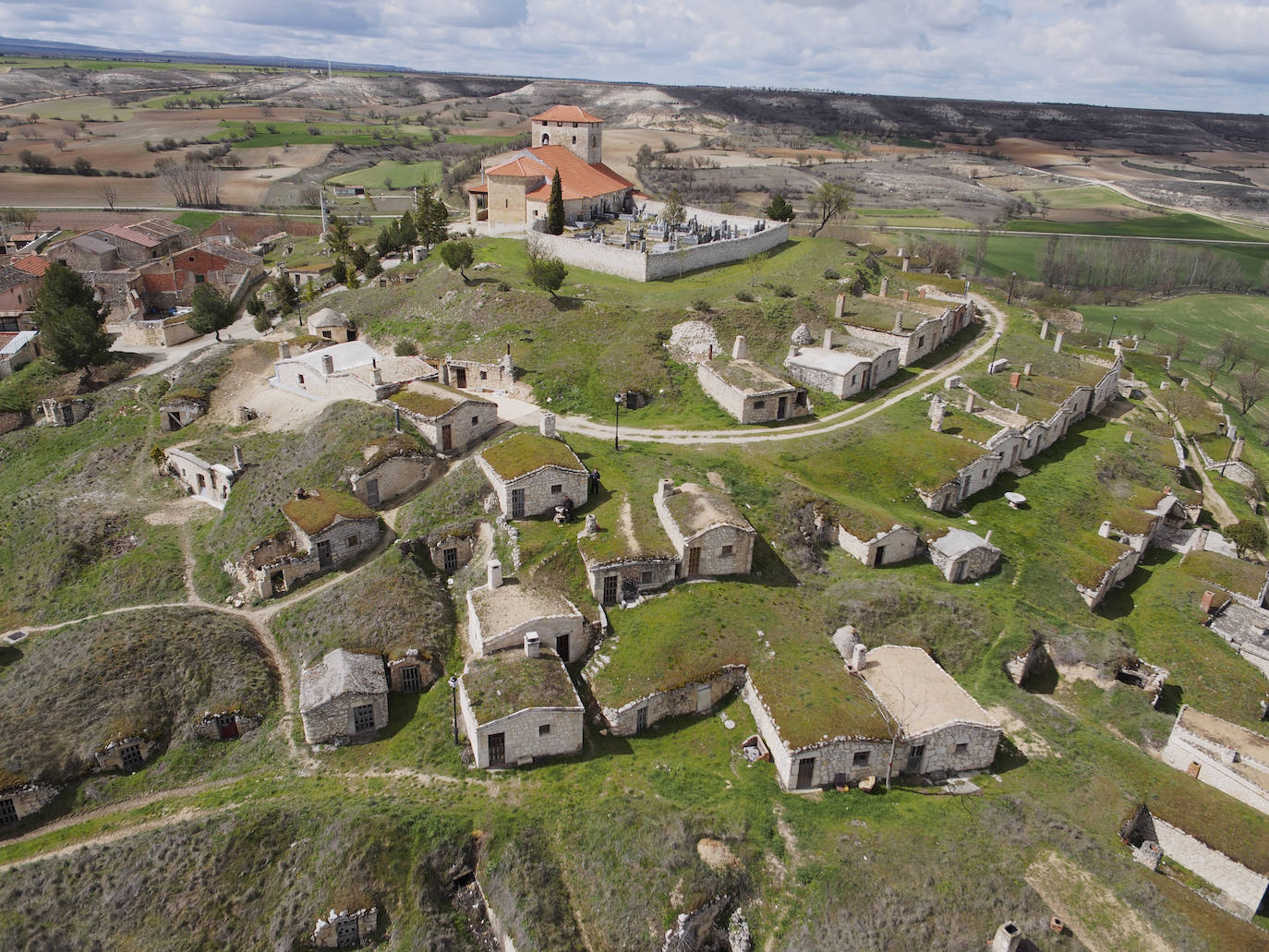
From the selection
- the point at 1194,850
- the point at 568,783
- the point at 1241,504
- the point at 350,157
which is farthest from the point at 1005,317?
the point at 350,157

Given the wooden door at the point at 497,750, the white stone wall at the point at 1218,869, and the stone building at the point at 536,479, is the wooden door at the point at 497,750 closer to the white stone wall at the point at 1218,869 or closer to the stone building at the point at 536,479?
the stone building at the point at 536,479

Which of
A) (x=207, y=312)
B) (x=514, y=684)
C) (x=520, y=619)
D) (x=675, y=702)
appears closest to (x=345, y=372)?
(x=207, y=312)

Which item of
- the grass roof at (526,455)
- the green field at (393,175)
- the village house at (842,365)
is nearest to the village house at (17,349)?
the grass roof at (526,455)

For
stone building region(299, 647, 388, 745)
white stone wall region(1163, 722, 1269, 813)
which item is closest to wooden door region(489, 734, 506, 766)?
stone building region(299, 647, 388, 745)

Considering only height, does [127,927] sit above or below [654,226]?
below

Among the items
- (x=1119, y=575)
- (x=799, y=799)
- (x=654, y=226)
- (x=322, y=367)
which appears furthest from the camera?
(x=654, y=226)

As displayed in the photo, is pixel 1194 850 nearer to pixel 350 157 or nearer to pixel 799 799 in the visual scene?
pixel 799 799

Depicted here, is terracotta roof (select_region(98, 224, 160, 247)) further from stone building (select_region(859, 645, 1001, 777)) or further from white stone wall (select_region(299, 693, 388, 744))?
stone building (select_region(859, 645, 1001, 777))
